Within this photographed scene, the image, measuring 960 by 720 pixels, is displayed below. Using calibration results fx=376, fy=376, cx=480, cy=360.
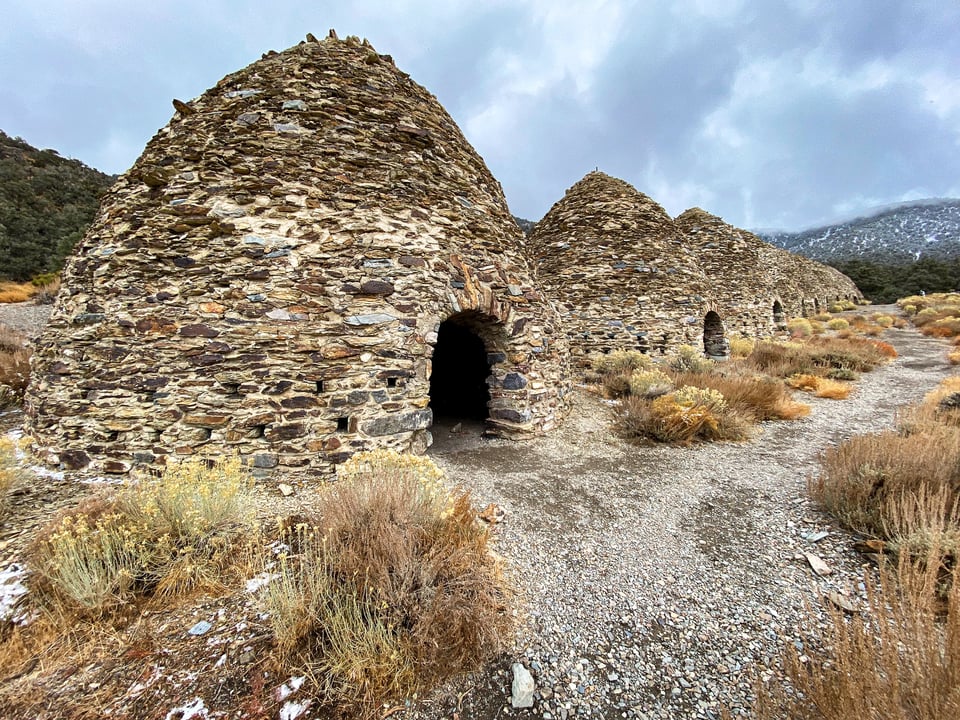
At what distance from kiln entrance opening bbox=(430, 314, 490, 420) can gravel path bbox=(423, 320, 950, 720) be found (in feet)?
5.93

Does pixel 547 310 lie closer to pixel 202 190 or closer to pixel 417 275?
pixel 417 275

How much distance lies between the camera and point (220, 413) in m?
3.95

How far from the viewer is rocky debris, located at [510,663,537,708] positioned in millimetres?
1800

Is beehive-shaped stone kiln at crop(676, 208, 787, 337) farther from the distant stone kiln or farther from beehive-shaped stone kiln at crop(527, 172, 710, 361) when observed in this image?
beehive-shaped stone kiln at crop(527, 172, 710, 361)

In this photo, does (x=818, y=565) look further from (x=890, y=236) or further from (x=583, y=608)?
(x=890, y=236)

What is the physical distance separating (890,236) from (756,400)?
10795 cm

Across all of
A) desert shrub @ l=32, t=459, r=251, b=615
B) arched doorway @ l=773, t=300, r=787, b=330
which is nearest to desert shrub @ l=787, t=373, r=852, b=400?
desert shrub @ l=32, t=459, r=251, b=615

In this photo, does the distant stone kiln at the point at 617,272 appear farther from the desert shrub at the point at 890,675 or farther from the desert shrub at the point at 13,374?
the desert shrub at the point at 13,374

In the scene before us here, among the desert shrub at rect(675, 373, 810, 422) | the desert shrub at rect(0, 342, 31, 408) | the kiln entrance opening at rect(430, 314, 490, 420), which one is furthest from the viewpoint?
the kiln entrance opening at rect(430, 314, 490, 420)

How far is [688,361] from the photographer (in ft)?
32.6

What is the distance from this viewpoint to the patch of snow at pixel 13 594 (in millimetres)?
2129

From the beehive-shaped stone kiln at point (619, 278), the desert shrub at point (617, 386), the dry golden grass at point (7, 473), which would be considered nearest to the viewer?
→ the dry golden grass at point (7, 473)

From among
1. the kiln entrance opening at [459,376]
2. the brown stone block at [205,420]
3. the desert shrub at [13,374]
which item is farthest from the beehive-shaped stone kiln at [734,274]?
the desert shrub at [13,374]

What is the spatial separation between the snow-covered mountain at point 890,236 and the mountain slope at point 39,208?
285 ft
